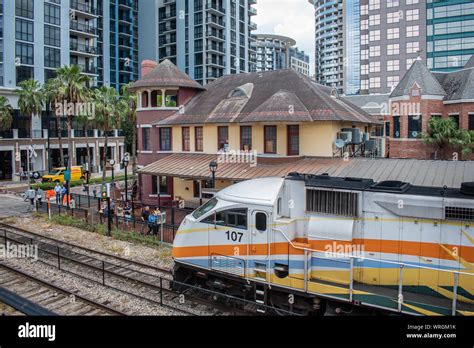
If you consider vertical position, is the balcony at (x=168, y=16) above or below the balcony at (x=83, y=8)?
above

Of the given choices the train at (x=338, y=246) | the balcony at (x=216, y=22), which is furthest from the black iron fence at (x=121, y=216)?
the balcony at (x=216, y=22)

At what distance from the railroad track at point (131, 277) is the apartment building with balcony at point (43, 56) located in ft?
117

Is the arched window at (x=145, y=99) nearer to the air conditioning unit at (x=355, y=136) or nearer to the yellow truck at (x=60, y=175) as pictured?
the air conditioning unit at (x=355, y=136)

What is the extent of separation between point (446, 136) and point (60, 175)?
43624 millimetres

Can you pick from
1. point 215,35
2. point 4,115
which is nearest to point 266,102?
point 4,115

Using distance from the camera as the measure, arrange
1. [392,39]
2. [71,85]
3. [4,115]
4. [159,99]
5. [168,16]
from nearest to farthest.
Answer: [159,99]
[71,85]
[4,115]
[392,39]
[168,16]

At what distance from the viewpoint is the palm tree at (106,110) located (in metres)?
46.8

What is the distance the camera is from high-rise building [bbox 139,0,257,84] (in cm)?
8694

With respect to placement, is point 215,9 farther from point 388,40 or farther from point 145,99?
point 145,99

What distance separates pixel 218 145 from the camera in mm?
28516

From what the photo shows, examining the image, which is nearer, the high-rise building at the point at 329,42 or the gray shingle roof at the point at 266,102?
the gray shingle roof at the point at 266,102

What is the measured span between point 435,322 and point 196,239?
24.0 ft

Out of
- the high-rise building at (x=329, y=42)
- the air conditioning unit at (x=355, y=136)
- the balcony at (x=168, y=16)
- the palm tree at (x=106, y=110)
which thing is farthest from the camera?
the high-rise building at (x=329, y=42)

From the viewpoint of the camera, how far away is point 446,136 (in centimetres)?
3884
